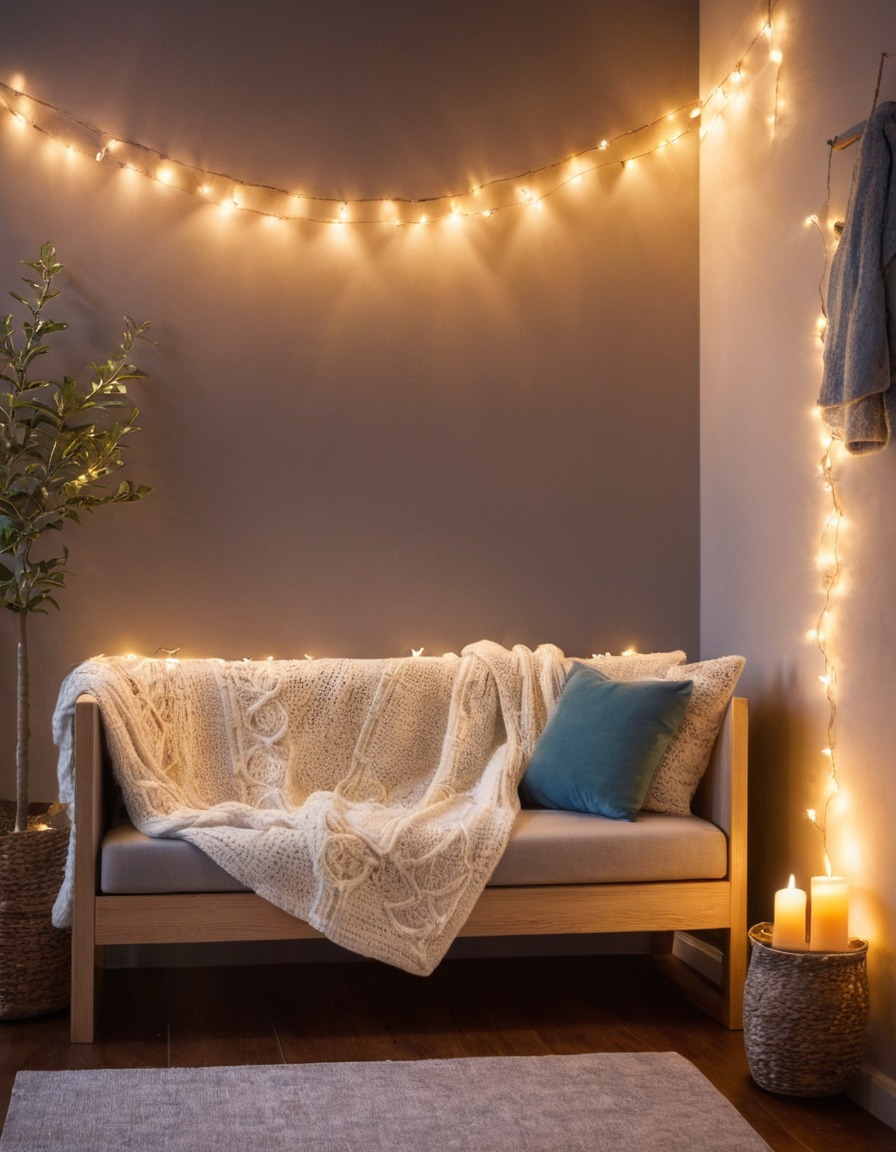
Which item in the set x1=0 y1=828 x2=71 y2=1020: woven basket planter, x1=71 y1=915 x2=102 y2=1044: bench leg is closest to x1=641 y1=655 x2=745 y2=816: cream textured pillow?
x1=71 y1=915 x2=102 y2=1044: bench leg

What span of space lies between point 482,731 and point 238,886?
0.78 metres

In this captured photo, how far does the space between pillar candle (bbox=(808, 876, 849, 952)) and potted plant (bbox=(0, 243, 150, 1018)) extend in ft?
5.52

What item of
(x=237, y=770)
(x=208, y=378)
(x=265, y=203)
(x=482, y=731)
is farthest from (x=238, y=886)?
(x=265, y=203)

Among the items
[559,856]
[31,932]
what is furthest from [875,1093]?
[31,932]

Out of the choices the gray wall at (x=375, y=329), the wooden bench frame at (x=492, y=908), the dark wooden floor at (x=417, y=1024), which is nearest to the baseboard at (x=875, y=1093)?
the dark wooden floor at (x=417, y=1024)

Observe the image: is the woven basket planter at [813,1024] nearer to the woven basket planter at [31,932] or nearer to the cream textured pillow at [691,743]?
the cream textured pillow at [691,743]

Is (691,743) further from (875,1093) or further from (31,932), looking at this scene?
(31,932)

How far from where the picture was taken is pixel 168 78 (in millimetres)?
3396

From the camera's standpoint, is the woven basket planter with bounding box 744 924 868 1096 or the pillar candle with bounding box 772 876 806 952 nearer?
the woven basket planter with bounding box 744 924 868 1096

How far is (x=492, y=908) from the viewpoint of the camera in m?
2.71

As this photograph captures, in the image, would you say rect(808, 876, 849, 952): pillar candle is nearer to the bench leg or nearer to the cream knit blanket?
the cream knit blanket

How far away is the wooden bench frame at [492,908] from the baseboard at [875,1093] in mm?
385

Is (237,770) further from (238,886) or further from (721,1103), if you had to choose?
(721,1103)

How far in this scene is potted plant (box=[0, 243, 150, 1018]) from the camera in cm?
277
